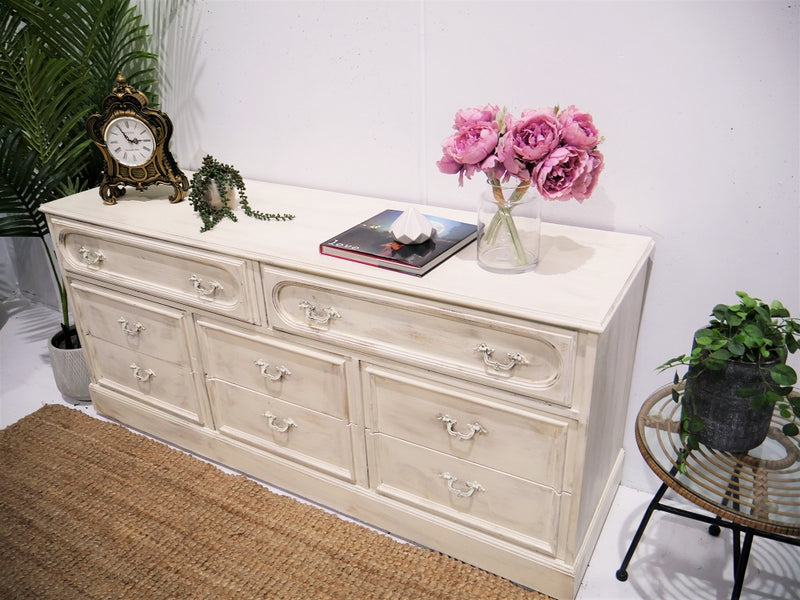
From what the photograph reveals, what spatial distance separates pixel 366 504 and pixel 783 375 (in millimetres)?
1079

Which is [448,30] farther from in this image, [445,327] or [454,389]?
[454,389]

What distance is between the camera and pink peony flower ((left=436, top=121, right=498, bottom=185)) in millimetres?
1438

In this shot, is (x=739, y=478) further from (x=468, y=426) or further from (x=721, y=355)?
(x=468, y=426)

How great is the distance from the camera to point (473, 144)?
1450 mm

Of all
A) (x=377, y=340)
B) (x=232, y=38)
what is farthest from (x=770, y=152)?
(x=232, y=38)

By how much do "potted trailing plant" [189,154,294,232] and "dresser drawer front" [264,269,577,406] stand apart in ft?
0.96

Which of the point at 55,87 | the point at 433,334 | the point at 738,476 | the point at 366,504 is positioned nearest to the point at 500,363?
the point at 433,334

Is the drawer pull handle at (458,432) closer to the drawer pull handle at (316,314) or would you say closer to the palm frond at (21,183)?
the drawer pull handle at (316,314)

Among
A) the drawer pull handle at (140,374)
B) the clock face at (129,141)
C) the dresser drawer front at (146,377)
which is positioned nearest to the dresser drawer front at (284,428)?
the dresser drawer front at (146,377)

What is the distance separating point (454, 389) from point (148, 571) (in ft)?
3.08

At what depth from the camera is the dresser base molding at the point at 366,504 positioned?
1668 millimetres

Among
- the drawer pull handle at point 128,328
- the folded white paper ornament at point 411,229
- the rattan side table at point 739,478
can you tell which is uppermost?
the folded white paper ornament at point 411,229

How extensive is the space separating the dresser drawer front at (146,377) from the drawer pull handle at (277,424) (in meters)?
0.29

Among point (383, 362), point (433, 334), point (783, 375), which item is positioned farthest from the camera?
point (383, 362)
